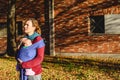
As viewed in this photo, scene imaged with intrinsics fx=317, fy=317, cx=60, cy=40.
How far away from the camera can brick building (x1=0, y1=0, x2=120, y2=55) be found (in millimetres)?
16609

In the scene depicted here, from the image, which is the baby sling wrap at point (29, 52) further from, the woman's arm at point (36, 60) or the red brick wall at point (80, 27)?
the red brick wall at point (80, 27)

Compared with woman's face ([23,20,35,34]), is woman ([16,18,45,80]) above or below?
below

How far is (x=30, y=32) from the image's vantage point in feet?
16.4

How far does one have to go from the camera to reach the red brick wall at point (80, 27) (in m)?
16.6

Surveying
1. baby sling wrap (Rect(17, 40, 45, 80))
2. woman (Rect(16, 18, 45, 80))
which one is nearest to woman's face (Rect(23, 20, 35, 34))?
woman (Rect(16, 18, 45, 80))

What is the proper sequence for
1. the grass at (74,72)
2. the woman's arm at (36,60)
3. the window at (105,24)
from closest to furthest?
the woman's arm at (36,60) < the grass at (74,72) < the window at (105,24)

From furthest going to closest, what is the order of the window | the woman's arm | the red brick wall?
the red brick wall
the window
the woman's arm

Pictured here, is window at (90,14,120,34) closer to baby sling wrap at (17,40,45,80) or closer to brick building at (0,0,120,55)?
brick building at (0,0,120,55)

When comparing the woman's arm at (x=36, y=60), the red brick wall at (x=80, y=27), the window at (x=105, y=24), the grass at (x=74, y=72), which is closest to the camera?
the woman's arm at (x=36, y=60)

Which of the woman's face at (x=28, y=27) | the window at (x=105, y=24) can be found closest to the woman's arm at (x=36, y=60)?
the woman's face at (x=28, y=27)

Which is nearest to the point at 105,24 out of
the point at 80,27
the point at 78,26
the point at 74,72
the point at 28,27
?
the point at 80,27

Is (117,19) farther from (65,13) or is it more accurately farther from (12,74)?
(12,74)

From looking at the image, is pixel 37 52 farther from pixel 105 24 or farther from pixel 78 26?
pixel 78 26

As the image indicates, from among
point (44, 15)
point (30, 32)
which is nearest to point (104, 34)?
point (44, 15)
